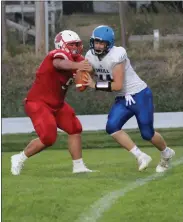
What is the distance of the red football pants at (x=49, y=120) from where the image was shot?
376 inches

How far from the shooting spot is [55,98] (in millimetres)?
9703

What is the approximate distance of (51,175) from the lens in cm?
952

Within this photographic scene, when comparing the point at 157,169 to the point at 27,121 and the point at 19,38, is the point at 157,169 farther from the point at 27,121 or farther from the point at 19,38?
the point at 19,38

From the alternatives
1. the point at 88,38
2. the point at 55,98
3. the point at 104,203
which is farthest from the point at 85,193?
the point at 88,38

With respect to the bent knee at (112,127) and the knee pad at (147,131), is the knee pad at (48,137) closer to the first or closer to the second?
the bent knee at (112,127)

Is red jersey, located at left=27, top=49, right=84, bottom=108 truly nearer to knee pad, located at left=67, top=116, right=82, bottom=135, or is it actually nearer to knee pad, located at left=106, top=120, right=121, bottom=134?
knee pad, located at left=67, top=116, right=82, bottom=135

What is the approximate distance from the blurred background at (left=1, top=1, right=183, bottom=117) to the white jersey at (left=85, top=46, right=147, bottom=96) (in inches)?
422

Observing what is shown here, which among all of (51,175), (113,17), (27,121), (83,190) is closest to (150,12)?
(113,17)

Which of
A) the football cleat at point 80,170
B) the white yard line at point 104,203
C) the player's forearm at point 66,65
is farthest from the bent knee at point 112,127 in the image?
the white yard line at point 104,203

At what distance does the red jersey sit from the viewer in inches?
378

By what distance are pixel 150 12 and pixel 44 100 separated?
14889mm

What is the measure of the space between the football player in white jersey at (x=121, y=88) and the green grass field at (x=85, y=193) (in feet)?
0.94

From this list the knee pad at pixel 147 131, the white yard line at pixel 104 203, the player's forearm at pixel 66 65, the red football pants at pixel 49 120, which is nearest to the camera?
the white yard line at pixel 104 203

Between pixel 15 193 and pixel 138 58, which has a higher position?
pixel 15 193
